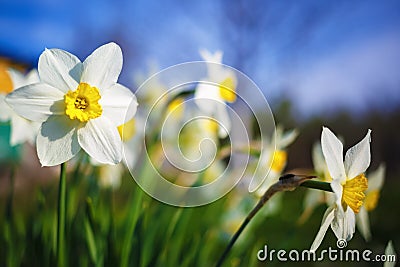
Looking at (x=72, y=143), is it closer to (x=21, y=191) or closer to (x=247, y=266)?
(x=247, y=266)

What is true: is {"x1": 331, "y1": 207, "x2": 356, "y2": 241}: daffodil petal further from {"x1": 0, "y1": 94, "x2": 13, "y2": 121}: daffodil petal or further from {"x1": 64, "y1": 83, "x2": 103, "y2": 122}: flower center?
{"x1": 0, "y1": 94, "x2": 13, "y2": 121}: daffodil petal

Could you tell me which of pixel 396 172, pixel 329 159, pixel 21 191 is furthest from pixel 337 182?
pixel 396 172

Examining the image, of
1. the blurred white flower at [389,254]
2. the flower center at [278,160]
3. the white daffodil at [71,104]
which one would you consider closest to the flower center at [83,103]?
the white daffodil at [71,104]

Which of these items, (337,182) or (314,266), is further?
(314,266)

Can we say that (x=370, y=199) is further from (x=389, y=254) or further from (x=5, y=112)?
(x=5, y=112)

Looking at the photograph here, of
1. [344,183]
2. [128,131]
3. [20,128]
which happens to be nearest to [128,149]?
[128,131]

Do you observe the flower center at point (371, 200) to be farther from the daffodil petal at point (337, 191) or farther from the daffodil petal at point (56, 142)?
the daffodil petal at point (56, 142)
